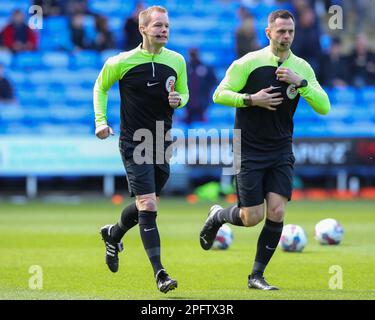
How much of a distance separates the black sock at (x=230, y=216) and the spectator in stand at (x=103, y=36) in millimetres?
14944

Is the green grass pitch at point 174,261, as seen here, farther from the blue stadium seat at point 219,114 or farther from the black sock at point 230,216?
the blue stadium seat at point 219,114

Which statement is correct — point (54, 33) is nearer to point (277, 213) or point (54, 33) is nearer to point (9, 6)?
point (9, 6)

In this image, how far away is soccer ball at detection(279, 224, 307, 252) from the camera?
1160 centimetres

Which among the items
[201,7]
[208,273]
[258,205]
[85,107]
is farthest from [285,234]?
[201,7]

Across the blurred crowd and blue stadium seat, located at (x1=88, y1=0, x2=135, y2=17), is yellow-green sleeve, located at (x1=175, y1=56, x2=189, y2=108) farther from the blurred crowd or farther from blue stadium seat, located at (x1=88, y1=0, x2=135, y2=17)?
blue stadium seat, located at (x1=88, y1=0, x2=135, y2=17)

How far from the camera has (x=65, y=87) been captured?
23.5 metres

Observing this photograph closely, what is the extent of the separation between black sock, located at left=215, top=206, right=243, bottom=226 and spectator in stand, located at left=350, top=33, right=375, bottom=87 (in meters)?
15.1

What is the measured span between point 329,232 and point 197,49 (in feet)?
39.4

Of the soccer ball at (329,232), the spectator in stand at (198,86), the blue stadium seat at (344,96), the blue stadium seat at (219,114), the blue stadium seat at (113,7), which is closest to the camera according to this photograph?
the soccer ball at (329,232)

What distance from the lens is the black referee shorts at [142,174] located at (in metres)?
8.54

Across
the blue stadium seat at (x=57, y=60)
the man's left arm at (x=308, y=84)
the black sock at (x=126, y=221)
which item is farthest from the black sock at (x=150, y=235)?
the blue stadium seat at (x=57, y=60)

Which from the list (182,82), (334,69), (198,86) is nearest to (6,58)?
(198,86)

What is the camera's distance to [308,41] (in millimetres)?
A: 23547
